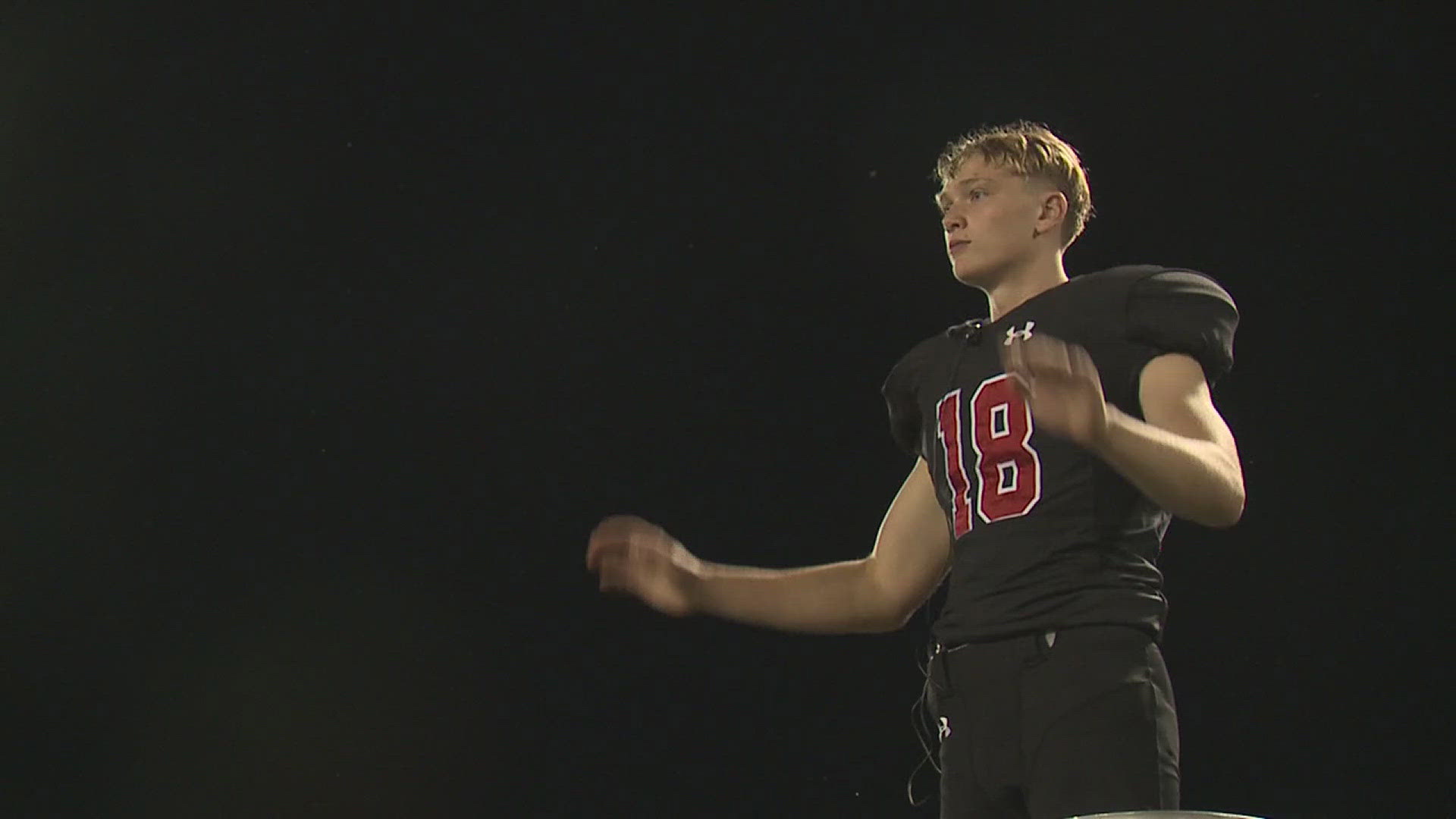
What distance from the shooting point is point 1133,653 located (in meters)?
1.28

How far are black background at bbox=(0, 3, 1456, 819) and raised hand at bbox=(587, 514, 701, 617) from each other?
4.46 feet

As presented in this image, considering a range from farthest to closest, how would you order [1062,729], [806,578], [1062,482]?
[806,578], [1062,482], [1062,729]

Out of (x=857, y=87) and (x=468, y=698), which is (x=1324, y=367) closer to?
(x=857, y=87)

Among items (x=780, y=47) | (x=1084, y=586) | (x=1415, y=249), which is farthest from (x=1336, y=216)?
(x=1084, y=586)

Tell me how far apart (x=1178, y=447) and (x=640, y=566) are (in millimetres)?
547

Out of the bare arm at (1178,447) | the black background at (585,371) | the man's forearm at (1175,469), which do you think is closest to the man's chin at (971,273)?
the bare arm at (1178,447)

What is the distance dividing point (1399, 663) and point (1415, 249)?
72 centimetres

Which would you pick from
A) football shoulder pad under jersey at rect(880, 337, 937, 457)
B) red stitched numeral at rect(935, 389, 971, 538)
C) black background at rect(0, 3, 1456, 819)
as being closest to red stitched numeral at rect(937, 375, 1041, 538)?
red stitched numeral at rect(935, 389, 971, 538)

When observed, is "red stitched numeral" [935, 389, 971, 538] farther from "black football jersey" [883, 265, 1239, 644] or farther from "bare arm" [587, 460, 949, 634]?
"bare arm" [587, 460, 949, 634]

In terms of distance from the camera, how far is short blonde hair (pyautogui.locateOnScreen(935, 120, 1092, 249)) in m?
1.62

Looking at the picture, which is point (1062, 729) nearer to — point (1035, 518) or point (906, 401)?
point (1035, 518)

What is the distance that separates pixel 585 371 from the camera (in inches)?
116

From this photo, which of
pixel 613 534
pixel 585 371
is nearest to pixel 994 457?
pixel 613 534

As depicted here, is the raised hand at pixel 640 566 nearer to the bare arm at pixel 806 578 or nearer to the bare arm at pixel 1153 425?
the bare arm at pixel 806 578
